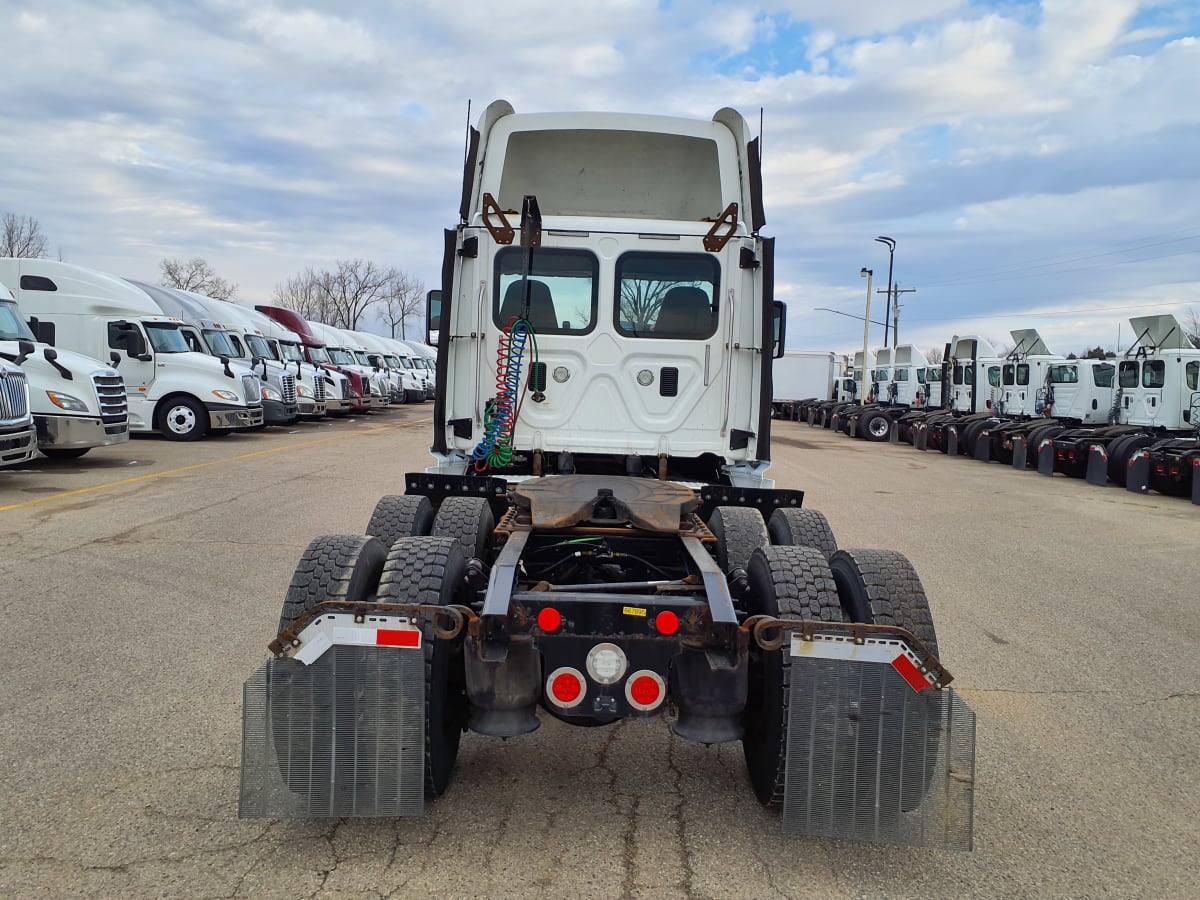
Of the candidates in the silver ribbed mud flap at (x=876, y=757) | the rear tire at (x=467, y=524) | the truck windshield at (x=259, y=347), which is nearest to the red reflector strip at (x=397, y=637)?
the silver ribbed mud flap at (x=876, y=757)

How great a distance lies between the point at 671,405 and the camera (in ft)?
20.0

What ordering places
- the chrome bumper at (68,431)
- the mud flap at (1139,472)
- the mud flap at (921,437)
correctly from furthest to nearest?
the mud flap at (921,437) → the mud flap at (1139,472) → the chrome bumper at (68,431)

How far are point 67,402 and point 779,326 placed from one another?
11526 mm

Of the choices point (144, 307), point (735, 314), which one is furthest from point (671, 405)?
point (144, 307)

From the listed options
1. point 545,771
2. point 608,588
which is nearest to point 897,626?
point 608,588

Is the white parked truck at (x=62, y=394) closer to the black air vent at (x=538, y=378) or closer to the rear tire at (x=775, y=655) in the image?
the black air vent at (x=538, y=378)

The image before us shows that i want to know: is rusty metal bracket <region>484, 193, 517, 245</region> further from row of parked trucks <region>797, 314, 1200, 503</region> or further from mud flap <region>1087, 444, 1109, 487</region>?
mud flap <region>1087, 444, 1109, 487</region>

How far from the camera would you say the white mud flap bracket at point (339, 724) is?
117 inches

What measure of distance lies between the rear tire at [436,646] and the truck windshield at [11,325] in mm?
11540

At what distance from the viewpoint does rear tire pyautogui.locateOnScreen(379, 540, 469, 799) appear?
10.2ft

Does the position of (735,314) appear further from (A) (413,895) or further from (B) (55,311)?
(B) (55,311)

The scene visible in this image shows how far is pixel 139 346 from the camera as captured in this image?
1811 centimetres

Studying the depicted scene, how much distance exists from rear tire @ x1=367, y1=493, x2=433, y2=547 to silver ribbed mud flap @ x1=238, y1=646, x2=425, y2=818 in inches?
71.2

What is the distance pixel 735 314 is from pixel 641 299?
2.04 feet
